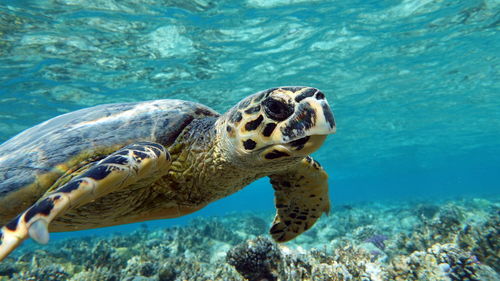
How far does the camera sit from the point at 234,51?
41.4 feet

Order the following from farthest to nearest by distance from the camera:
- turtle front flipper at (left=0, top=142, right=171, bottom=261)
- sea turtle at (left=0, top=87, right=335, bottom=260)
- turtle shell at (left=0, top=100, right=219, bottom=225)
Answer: turtle shell at (left=0, top=100, right=219, bottom=225), sea turtle at (left=0, top=87, right=335, bottom=260), turtle front flipper at (left=0, top=142, right=171, bottom=261)

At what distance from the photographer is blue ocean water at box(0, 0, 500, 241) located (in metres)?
9.91

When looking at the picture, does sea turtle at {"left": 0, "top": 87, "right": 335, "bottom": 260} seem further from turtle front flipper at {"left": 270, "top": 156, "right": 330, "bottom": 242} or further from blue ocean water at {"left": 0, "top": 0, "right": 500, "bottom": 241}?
blue ocean water at {"left": 0, "top": 0, "right": 500, "bottom": 241}

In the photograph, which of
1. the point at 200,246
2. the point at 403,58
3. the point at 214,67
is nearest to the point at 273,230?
the point at 200,246

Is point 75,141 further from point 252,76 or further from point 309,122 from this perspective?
point 252,76

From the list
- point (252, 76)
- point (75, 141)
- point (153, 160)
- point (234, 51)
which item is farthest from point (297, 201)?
point (252, 76)

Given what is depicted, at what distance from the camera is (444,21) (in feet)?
38.9

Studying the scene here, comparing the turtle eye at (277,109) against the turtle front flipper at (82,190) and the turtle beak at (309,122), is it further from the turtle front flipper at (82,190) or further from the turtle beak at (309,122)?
the turtle front flipper at (82,190)

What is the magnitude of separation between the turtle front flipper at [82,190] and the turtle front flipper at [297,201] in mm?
1853

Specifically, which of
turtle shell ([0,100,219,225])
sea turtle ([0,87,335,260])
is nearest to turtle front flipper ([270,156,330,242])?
sea turtle ([0,87,335,260])

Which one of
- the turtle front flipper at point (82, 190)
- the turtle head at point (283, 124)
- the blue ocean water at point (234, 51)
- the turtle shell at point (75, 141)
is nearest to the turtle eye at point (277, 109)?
the turtle head at point (283, 124)

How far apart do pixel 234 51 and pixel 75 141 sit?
1055 cm

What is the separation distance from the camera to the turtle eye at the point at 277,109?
7.13 feet

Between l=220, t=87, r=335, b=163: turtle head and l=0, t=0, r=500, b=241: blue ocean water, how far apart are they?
8.46m
